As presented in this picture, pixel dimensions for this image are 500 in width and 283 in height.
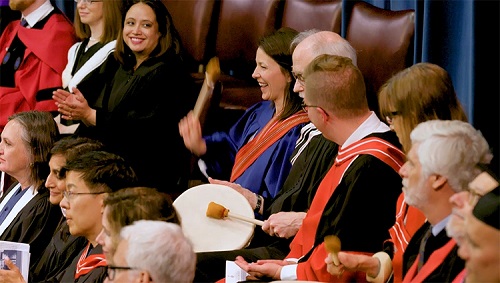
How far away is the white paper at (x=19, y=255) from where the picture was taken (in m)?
4.04

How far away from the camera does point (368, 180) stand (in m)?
3.53

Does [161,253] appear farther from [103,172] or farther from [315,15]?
[315,15]

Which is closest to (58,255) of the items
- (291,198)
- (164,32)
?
(291,198)

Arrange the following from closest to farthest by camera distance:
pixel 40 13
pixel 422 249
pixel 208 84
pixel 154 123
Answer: pixel 422 249
pixel 208 84
pixel 154 123
pixel 40 13

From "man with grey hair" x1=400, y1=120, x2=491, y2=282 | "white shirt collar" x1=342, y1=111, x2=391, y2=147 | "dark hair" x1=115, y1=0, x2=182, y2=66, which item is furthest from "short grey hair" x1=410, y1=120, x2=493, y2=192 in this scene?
"dark hair" x1=115, y1=0, x2=182, y2=66

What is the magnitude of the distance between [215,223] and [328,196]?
0.62 metres

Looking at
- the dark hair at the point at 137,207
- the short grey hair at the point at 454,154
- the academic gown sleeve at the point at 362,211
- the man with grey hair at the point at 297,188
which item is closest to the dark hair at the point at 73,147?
the man with grey hair at the point at 297,188

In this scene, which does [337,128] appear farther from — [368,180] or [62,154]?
[62,154]

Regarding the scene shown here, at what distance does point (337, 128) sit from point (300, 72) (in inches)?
21.8

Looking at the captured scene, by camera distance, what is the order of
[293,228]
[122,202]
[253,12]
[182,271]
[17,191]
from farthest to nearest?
[253,12], [17,191], [293,228], [122,202], [182,271]

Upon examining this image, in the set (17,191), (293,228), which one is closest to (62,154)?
(17,191)

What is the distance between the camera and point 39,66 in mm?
5938

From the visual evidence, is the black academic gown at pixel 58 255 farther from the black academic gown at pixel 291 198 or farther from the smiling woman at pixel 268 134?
the smiling woman at pixel 268 134

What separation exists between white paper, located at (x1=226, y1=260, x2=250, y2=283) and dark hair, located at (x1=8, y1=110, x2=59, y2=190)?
1.19m
